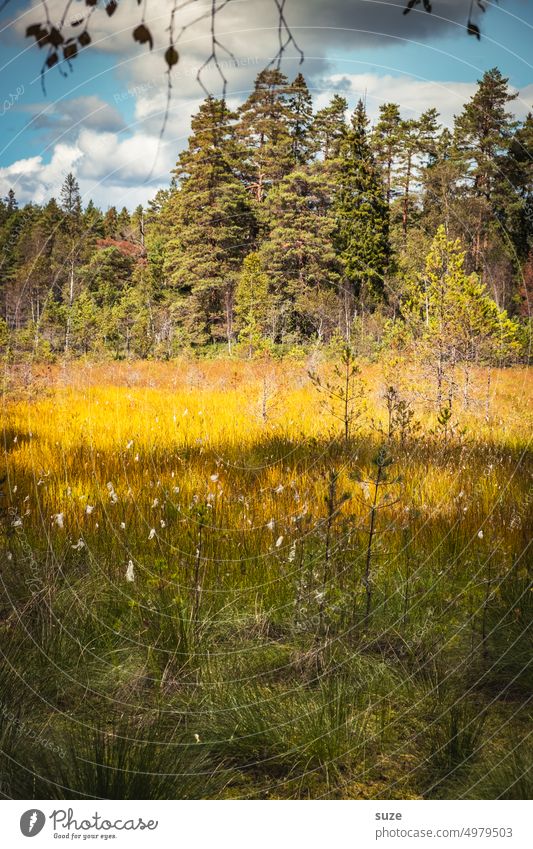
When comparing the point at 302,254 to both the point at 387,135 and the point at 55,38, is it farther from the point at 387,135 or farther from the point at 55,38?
the point at 55,38

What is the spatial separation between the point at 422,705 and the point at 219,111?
3780mm

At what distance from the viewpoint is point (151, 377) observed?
1013cm

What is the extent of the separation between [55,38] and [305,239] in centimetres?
584

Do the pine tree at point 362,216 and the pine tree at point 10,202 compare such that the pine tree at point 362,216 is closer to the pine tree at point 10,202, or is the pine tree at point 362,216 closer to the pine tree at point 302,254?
the pine tree at point 302,254

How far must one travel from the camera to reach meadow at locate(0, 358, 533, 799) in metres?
2.00

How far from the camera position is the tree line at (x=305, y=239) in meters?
4.88

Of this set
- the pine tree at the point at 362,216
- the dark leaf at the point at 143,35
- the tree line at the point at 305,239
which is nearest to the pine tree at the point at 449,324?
the tree line at the point at 305,239

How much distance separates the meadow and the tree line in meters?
1.76

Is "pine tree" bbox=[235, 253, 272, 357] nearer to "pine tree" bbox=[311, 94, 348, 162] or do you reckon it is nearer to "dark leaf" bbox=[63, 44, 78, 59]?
"pine tree" bbox=[311, 94, 348, 162]

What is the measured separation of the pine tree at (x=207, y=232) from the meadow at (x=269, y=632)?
12.6 feet

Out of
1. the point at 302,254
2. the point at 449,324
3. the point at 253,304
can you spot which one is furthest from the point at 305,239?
the point at 449,324

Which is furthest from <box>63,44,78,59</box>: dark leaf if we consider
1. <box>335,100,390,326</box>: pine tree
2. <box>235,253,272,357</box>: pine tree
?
<box>235,253,272,357</box>: pine tree

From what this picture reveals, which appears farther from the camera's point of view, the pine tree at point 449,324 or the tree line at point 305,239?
the pine tree at point 449,324

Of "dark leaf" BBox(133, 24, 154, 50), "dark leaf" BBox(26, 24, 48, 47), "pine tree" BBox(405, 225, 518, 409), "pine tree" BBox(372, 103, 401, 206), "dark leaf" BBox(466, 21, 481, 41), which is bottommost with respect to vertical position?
"pine tree" BBox(405, 225, 518, 409)
